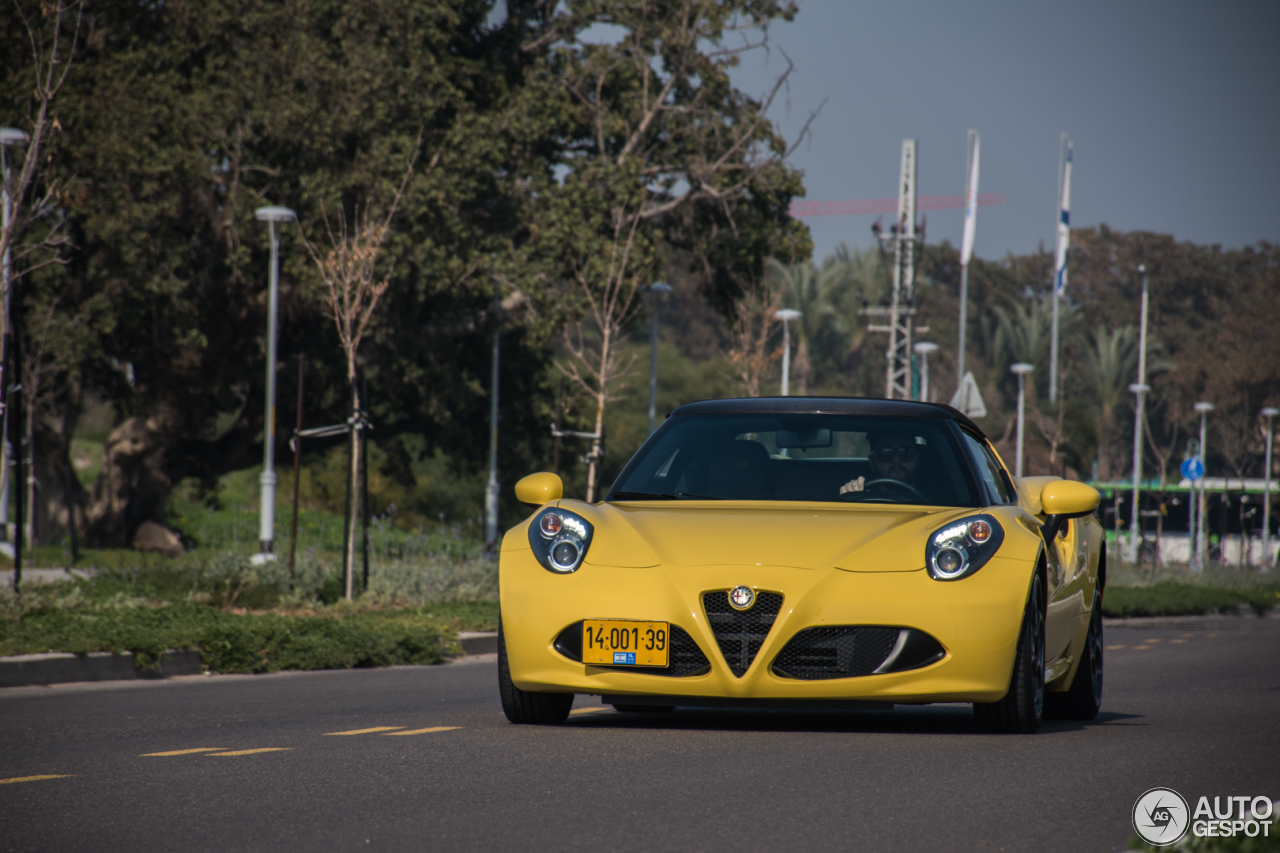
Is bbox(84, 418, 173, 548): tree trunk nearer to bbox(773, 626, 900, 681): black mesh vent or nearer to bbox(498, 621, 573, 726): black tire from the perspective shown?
bbox(498, 621, 573, 726): black tire

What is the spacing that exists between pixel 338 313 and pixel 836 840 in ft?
59.0

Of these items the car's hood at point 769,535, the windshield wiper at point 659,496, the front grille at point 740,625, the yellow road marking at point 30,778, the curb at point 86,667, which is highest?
the windshield wiper at point 659,496

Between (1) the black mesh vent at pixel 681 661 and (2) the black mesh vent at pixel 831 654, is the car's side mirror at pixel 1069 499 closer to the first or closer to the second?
(2) the black mesh vent at pixel 831 654

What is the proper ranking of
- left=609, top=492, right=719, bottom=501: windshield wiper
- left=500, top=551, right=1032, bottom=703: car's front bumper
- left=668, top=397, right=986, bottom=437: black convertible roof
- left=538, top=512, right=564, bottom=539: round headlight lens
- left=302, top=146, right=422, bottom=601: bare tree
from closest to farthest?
left=500, top=551, right=1032, bottom=703: car's front bumper
left=538, top=512, right=564, bottom=539: round headlight lens
left=609, top=492, right=719, bottom=501: windshield wiper
left=668, top=397, right=986, bottom=437: black convertible roof
left=302, top=146, right=422, bottom=601: bare tree

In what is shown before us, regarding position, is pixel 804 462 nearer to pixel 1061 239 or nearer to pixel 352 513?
pixel 352 513

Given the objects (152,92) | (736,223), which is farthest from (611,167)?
(152,92)

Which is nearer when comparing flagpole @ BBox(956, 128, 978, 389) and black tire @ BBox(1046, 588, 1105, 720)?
black tire @ BBox(1046, 588, 1105, 720)

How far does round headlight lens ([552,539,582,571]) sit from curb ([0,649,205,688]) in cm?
572

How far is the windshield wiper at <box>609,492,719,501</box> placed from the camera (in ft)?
24.3

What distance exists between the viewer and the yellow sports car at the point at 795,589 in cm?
641

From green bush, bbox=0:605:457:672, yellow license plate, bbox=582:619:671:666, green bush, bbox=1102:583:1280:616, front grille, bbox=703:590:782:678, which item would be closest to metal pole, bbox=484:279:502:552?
green bush, bbox=1102:583:1280:616

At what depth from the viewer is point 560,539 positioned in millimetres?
6852

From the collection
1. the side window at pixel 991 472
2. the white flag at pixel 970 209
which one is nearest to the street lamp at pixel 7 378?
the side window at pixel 991 472

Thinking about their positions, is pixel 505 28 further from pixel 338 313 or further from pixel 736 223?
pixel 338 313
